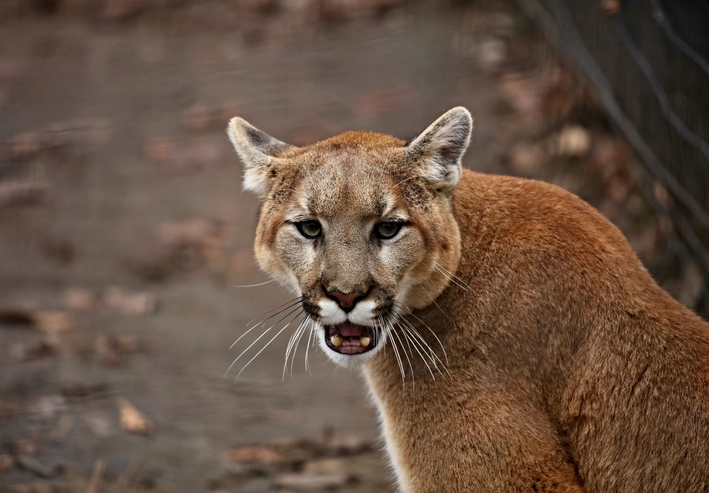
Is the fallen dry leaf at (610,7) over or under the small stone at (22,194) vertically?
over

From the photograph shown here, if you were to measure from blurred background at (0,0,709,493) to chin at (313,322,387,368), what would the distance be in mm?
1848

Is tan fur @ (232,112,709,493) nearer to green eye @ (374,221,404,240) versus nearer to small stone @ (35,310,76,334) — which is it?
green eye @ (374,221,404,240)

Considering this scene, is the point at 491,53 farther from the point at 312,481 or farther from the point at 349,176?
the point at 349,176

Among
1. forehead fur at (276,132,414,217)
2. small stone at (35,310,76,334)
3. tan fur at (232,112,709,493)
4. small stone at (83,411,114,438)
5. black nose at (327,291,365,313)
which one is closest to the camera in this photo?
tan fur at (232,112,709,493)

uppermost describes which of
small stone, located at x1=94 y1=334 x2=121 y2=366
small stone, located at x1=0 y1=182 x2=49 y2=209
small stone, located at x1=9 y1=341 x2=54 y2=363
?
small stone, located at x1=0 y1=182 x2=49 y2=209

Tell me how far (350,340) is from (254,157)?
1.28m

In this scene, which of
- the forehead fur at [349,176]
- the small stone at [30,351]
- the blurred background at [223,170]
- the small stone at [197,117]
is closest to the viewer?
the forehead fur at [349,176]

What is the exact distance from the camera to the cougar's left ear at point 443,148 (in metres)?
4.40

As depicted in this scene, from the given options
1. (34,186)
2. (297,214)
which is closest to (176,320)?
(34,186)

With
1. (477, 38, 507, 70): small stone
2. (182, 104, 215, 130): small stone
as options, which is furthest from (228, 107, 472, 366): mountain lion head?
(182, 104, 215, 130): small stone

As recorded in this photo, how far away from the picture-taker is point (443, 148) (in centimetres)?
446

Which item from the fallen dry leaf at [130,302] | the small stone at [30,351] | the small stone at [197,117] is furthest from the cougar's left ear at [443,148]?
the small stone at [197,117]

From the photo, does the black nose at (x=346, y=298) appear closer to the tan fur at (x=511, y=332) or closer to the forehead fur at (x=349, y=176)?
the tan fur at (x=511, y=332)

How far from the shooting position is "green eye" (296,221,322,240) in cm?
437
